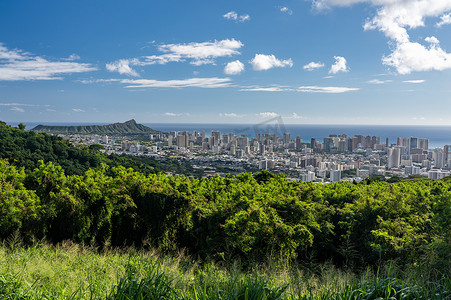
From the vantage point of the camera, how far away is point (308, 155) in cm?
4991

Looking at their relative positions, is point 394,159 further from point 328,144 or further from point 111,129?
point 111,129

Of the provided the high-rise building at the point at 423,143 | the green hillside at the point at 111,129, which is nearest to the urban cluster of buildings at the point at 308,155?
the high-rise building at the point at 423,143

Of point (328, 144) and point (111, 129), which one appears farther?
point (111, 129)

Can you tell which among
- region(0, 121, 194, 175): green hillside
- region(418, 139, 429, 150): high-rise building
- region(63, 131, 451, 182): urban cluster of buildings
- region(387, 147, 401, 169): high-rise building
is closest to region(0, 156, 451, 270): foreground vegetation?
region(0, 121, 194, 175): green hillside

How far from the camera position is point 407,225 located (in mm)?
5328

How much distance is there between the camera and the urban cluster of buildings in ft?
125

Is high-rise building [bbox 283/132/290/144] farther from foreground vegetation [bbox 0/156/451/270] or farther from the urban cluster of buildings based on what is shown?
foreground vegetation [bbox 0/156/451/270]

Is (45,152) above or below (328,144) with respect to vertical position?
below

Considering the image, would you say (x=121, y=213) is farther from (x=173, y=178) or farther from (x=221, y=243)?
(x=221, y=243)

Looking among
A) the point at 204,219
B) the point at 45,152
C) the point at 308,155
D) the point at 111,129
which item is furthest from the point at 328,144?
the point at 111,129

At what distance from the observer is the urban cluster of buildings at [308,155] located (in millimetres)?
38028

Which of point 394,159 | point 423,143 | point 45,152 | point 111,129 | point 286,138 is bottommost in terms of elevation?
point 394,159

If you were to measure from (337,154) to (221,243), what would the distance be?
187 ft

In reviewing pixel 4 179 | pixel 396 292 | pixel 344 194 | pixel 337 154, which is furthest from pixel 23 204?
pixel 337 154
